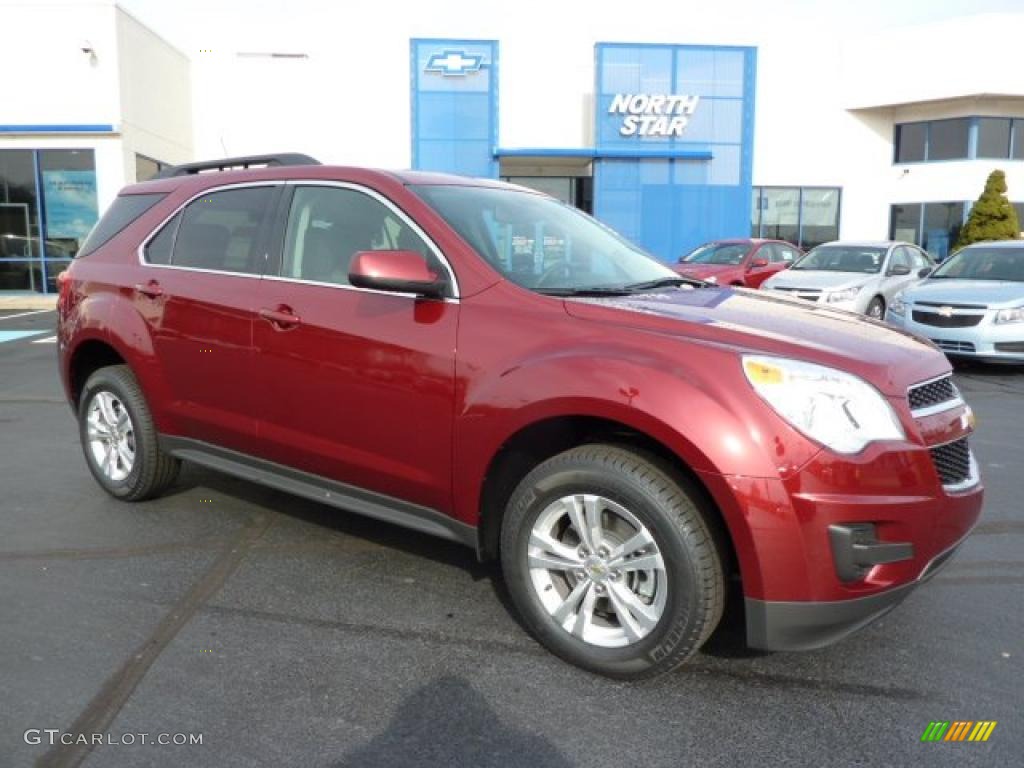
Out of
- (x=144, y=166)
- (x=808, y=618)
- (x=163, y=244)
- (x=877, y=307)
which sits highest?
(x=144, y=166)

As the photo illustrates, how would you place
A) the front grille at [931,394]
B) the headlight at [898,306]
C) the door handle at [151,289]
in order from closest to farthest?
the front grille at [931,394] → the door handle at [151,289] → the headlight at [898,306]

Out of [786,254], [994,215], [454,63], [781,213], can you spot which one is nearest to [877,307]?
[786,254]

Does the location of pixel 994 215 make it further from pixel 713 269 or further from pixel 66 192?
pixel 66 192

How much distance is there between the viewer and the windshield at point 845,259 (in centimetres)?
1280

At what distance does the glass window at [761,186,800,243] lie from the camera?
28.7 meters

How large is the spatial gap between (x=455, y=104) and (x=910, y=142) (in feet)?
51.5

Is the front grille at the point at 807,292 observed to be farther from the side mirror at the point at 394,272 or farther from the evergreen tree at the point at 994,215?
the evergreen tree at the point at 994,215

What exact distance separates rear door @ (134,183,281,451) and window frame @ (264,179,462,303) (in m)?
0.07

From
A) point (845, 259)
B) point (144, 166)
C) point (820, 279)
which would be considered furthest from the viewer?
point (144, 166)

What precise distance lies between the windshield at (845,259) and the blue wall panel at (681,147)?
518 inches

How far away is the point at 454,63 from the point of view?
26156mm

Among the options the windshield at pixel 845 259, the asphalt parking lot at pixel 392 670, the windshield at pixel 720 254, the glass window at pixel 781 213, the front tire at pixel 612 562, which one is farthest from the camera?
the glass window at pixel 781 213

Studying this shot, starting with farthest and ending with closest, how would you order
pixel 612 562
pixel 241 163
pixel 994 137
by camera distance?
pixel 994 137, pixel 241 163, pixel 612 562

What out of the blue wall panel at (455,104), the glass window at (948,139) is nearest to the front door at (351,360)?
the blue wall panel at (455,104)
